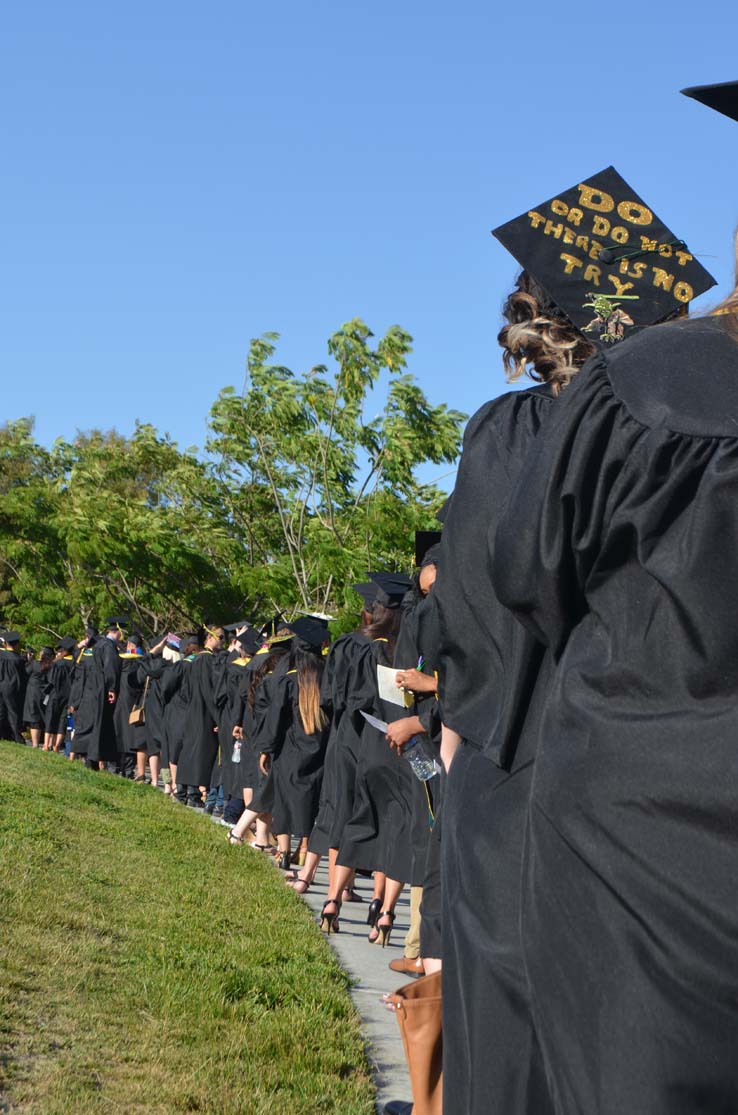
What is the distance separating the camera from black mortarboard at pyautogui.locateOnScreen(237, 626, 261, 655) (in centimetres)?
1475

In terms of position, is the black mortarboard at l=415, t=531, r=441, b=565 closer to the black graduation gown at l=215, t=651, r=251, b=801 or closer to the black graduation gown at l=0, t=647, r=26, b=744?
the black graduation gown at l=215, t=651, r=251, b=801

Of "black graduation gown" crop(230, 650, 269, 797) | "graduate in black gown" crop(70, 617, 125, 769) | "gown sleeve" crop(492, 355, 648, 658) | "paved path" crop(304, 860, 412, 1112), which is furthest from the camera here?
"graduate in black gown" crop(70, 617, 125, 769)

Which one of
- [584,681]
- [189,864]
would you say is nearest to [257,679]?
[189,864]

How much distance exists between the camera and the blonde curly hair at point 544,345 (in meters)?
2.83

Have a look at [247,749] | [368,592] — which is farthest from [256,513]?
[368,592]

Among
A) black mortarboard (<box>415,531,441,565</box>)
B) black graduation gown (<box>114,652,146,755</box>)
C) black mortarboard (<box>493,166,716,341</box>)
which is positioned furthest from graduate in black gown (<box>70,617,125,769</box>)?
black mortarboard (<box>493,166,716,341</box>)

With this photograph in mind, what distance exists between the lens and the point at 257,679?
518 inches

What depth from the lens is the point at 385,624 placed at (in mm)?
8758

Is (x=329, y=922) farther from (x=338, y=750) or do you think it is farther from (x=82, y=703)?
(x=82, y=703)

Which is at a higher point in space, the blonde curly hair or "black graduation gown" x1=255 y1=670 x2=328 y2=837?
the blonde curly hair

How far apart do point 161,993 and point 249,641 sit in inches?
375

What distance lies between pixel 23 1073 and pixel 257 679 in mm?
8851

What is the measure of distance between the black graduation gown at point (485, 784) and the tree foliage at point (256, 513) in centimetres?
1662

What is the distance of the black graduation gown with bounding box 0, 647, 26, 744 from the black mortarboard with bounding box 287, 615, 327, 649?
678 inches
